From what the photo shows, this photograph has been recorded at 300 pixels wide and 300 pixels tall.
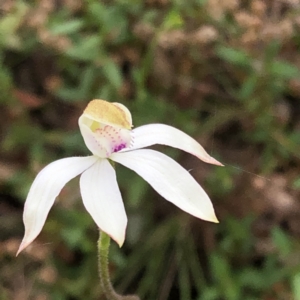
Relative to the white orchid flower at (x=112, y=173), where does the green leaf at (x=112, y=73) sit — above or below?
below

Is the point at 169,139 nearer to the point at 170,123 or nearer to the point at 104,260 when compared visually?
the point at 104,260

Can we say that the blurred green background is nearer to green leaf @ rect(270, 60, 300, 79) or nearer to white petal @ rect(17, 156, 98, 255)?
green leaf @ rect(270, 60, 300, 79)

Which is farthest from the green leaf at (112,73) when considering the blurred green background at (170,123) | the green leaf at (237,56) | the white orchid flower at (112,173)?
the white orchid flower at (112,173)

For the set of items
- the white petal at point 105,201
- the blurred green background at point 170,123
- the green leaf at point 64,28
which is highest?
the white petal at point 105,201

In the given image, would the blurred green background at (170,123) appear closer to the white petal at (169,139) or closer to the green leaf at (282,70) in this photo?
the green leaf at (282,70)

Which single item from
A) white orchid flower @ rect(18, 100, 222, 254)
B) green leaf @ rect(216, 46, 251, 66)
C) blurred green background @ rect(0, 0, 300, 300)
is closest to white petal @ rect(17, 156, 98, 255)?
white orchid flower @ rect(18, 100, 222, 254)

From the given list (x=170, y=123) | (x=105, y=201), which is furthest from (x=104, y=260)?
(x=170, y=123)

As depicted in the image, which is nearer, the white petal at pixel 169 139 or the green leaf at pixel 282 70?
the white petal at pixel 169 139
